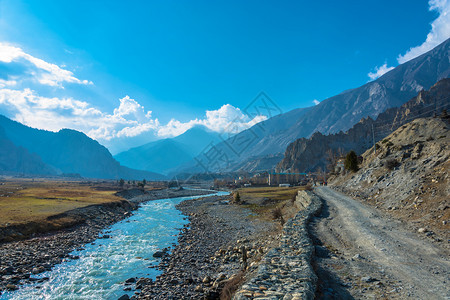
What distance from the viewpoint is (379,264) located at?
445 inches

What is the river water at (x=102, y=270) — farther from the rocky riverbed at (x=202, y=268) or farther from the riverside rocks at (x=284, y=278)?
the riverside rocks at (x=284, y=278)

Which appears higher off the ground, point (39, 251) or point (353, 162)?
point (353, 162)

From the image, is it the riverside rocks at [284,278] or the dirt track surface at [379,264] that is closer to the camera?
the riverside rocks at [284,278]

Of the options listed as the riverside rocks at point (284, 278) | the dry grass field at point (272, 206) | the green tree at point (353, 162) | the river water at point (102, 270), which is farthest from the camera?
the green tree at point (353, 162)

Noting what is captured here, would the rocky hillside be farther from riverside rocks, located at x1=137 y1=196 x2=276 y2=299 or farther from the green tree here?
the green tree

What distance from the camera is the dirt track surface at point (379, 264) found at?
28.3 feet

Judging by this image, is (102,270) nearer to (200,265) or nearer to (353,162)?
(200,265)

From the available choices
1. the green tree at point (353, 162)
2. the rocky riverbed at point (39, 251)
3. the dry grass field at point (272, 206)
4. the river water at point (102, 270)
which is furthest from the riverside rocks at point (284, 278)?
the green tree at point (353, 162)

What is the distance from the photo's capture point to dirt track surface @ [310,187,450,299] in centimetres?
864

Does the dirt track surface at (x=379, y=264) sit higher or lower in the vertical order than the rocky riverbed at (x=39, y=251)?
higher

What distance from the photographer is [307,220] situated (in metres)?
22.2

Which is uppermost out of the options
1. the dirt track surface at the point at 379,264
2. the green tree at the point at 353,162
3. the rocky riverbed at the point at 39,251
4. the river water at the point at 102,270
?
the green tree at the point at 353,162

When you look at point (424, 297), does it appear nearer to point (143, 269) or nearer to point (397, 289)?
point (397, 289)

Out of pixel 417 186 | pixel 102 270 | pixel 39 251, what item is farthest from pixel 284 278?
pixel 39 251
